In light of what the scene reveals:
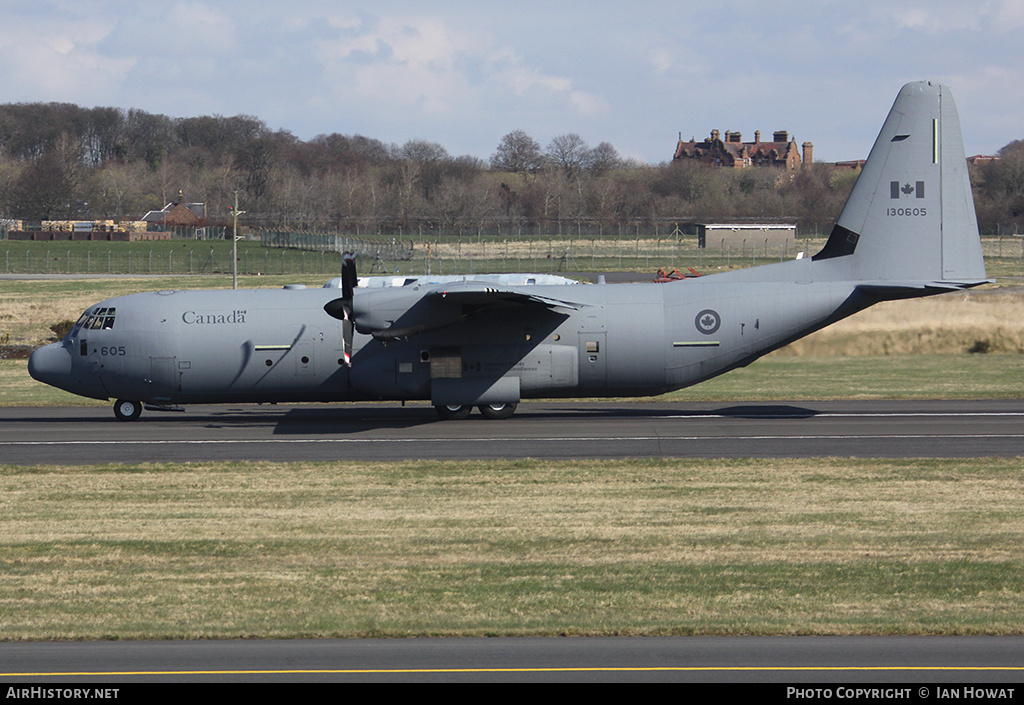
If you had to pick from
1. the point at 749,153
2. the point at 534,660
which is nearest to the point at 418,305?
the point at 534,660

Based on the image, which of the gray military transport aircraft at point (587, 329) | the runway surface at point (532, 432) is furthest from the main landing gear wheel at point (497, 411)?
the gray military transport aircraft at point (587, 329)

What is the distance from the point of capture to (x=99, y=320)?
29.2m

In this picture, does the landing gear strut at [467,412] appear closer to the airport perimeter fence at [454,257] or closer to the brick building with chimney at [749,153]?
the airport perimeter fence at [454,257]

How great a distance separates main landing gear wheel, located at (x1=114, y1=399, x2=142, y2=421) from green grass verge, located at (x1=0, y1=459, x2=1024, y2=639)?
25.4 feet

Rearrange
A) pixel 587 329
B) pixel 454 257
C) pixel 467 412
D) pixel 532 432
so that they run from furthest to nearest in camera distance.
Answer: pixel 454 257
pixel 467 412
pixel 587 329
pixel 532 432

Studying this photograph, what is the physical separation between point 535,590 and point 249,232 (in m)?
133

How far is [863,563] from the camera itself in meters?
15.1

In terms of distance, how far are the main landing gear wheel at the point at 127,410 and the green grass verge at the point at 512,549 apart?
304 inches

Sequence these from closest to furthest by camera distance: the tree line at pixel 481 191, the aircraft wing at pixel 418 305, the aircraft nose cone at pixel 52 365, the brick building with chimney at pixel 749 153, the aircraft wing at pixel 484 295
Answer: the aircraft wing at pixel 484 295 → the aircraft wing at pixel 418 305 → the aircraft nose cone at pixel 52 365 → the tree line at pixel 481 191 → the brick building with chimney at pixel 749 153

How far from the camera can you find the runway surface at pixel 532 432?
80.8 ft

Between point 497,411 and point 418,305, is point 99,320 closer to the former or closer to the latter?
point 418,305

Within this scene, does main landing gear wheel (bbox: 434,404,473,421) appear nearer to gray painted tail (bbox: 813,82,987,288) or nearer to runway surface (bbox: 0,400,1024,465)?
runway surface (bbox: 0,400,1024,465)

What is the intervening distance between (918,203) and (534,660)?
22.2 meters

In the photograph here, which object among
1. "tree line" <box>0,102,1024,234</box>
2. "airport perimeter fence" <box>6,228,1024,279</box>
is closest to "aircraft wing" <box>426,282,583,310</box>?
"airport perimeter fence" <box>6,228,1024,279</box>
